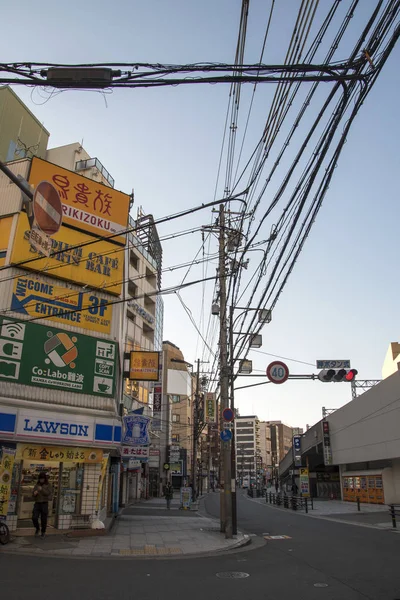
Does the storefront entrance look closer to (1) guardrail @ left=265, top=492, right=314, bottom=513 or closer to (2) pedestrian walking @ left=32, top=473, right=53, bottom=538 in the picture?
(2) pedestrian walking @ left=32, top=473, right=53, bottom=538

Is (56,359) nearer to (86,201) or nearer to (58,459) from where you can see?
(58,459)

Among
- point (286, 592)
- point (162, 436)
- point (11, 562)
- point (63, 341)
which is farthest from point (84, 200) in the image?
point (162, 436)

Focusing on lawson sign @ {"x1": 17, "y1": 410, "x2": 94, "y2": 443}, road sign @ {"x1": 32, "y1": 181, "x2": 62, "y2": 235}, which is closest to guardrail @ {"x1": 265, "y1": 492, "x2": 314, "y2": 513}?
lawson sign @ {"x1": 17, "y1": 410, "x2": 94, "y2": 443}

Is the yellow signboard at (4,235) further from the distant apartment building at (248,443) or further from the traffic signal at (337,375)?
Result: the distant apartment building at (248,443)

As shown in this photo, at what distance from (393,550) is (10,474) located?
11.4 metres

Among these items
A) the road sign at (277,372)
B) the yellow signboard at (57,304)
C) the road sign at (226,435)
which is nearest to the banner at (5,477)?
the yellow signboard at (57,304)

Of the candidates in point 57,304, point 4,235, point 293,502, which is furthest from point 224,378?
point 293,502

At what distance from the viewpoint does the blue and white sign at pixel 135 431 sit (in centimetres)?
2306

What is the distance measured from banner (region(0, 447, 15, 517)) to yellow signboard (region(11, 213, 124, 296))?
6.76 meters

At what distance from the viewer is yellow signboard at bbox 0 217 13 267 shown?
1816cm

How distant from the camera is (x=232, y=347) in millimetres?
19406

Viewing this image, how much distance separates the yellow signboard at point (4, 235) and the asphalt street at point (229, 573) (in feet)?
35.3

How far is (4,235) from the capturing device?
18531mm

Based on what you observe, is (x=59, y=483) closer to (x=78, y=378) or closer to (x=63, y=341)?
(x=78, y=378)
